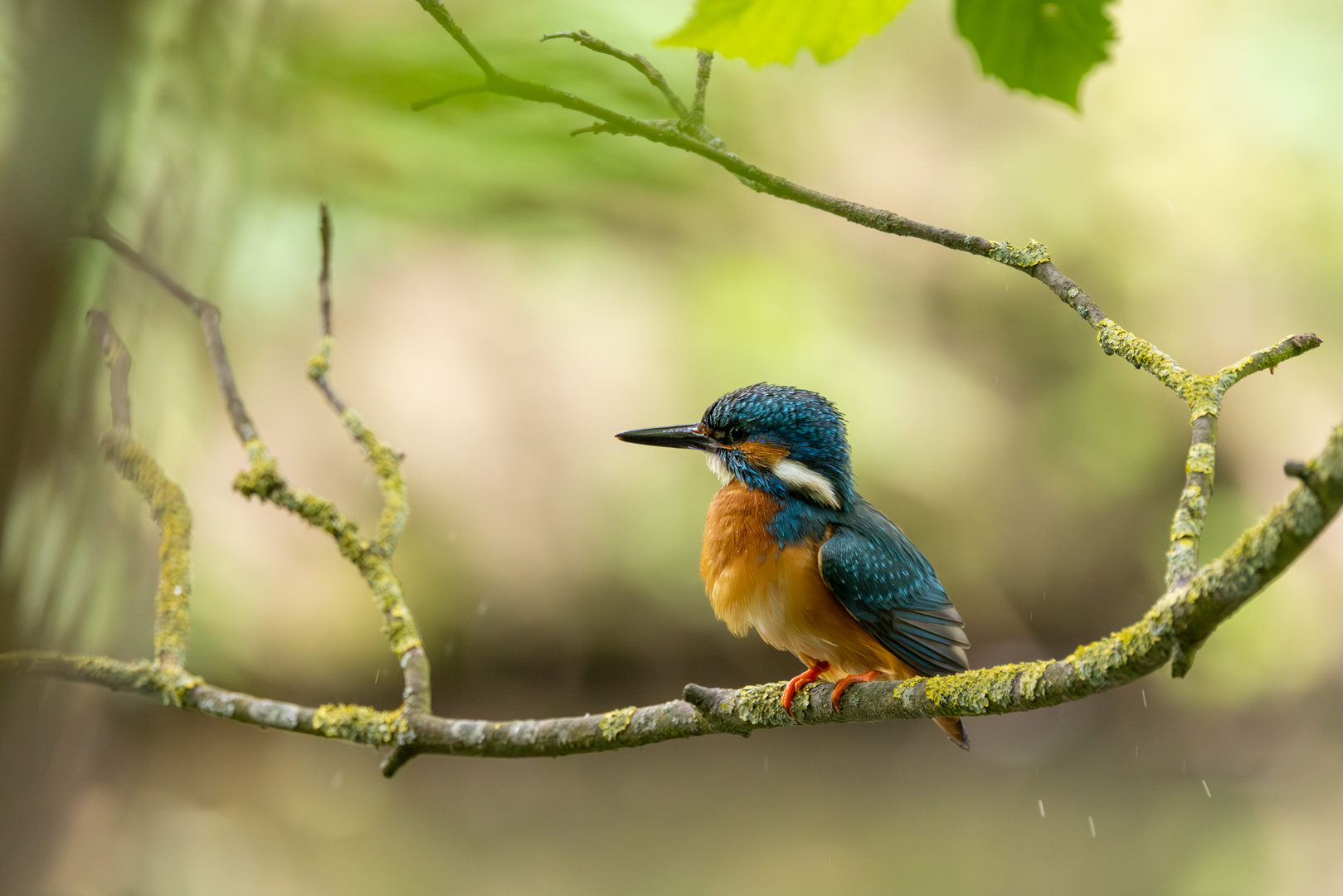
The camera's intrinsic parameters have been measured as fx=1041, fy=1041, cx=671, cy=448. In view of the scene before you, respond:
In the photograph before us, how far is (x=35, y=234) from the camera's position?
0.61m

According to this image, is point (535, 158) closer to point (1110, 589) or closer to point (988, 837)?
point (988, 837)

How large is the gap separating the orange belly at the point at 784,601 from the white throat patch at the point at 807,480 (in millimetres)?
74

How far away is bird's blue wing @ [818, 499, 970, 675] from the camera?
1676 mm

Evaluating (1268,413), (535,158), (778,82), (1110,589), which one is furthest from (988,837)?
(535,158)

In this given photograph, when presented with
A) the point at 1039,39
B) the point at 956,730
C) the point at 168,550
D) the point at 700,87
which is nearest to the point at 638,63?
the point at 700,87

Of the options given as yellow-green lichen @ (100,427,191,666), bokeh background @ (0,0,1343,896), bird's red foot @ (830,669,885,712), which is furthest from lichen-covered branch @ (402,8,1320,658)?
bokeh background @ (0,0,1343,896)

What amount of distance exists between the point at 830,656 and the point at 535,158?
36.0 inches

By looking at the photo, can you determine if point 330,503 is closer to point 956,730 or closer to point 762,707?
point 762,707

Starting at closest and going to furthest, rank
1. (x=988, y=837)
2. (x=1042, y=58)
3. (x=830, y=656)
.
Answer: (x=1042, y=58), (x=830, y=656), (x=988, y=837)

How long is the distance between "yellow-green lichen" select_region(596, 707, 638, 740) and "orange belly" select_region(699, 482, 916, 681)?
1.30ft

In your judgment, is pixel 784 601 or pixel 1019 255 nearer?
pixel 1019 255

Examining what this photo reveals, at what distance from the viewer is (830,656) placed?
1.72m

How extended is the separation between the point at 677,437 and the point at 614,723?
2.13 feet

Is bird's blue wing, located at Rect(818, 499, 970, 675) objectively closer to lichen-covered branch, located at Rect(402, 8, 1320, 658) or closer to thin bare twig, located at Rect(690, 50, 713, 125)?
lichen-covered branch, located at Rect(402, 8, 1320, 658)
